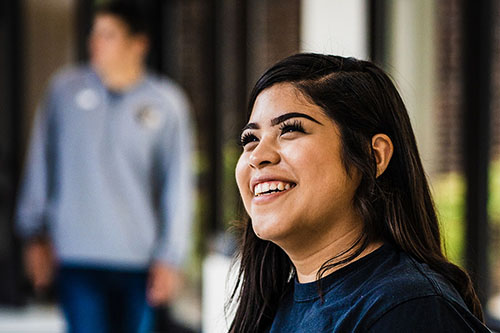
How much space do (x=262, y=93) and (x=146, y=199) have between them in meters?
1.87

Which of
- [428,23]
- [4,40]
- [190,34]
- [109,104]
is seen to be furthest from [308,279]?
[4,40]

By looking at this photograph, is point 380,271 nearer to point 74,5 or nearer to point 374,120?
point 374,120

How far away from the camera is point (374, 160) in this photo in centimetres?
111

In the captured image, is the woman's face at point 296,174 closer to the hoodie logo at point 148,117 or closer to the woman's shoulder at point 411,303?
the woman's shoulder at point 411,303

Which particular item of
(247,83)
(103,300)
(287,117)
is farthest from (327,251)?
(247,83)

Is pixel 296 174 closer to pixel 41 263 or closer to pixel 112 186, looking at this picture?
pixel 112 186

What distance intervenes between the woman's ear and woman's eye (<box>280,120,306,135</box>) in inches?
4.0

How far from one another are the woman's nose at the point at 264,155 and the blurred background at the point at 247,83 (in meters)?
0.31

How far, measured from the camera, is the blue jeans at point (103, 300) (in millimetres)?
2875

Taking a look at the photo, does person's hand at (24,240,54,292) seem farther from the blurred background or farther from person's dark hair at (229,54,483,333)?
person's dark hair at (229,54,483,333)

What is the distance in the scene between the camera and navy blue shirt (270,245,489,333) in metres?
0.95

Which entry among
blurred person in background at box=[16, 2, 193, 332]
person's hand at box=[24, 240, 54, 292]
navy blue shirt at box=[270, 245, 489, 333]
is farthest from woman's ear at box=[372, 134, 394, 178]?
person's hand at box=[24, 240, 54, 292]

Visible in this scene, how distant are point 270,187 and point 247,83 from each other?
2.83 metres

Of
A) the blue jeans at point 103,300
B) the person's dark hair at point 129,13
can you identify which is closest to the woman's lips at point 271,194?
the blue jeans at point 103,300
